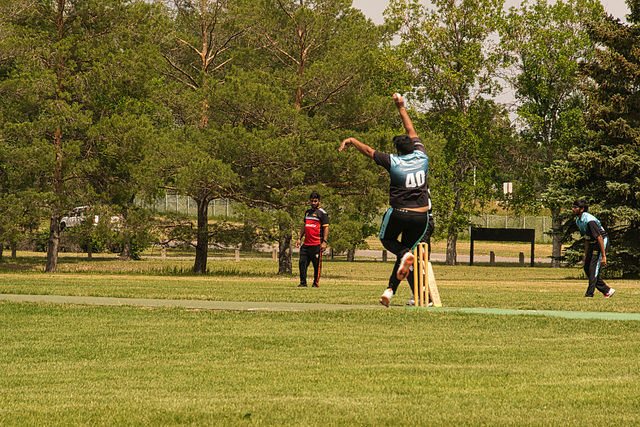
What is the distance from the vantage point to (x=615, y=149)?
100ft

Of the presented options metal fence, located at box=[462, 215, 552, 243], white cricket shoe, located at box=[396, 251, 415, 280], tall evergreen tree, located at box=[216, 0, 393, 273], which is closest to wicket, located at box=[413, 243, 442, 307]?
white cricket shoe, located at box=[396, 251, 415, 280]

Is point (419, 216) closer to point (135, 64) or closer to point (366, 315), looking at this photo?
point (366, 315)

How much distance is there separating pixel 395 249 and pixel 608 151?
2204 cm

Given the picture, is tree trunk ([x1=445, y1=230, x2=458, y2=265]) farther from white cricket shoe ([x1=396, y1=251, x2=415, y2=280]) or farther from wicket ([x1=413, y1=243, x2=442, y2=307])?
white cricket shoe ([x1=396, y1=251, x2=415, y2=280])

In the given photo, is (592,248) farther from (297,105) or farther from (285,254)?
(297,105)

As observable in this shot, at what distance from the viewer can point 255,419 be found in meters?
5.33

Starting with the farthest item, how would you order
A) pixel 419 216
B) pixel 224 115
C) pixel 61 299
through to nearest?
pixel 224 115 < pixel 61 299 < pixel 419 216

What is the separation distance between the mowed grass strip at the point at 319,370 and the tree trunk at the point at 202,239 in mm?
20528

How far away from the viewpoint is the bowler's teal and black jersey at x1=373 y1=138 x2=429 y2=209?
10492 millimetres

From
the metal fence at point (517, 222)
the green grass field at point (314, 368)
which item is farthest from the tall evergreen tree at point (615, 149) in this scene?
the metal fence at point (517, 222)

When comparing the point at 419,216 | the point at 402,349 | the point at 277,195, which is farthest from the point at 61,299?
the point at 277,195

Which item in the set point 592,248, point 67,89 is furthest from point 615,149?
point 67,89

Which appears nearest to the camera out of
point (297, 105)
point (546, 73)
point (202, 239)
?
point (202, 239)

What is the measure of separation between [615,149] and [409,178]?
22.2 metres
